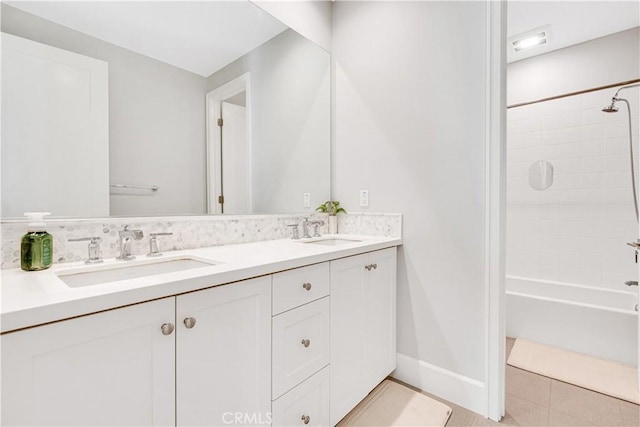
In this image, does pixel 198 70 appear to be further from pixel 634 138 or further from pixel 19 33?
pixel 634 138

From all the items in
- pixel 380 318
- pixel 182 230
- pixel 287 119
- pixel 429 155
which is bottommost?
Answer: pixel 380 318

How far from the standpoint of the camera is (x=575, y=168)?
2400 mm

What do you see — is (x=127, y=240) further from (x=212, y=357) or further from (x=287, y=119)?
(x=287, y=119)

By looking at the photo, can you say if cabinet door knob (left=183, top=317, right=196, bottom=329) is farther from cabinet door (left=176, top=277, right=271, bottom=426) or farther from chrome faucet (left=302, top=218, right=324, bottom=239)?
chrome faucet (left=302, top=218, right=324, bottom=239)

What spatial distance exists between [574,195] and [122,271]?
10.3ft

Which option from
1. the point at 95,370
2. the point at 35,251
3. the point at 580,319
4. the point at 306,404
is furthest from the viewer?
the point at 580,319

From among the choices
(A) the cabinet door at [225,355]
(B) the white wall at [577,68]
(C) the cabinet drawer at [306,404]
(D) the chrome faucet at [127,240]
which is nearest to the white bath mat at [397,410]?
(C) the cabinet drawer at [306,404]

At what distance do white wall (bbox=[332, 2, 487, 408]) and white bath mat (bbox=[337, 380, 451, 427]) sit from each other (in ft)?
0.41

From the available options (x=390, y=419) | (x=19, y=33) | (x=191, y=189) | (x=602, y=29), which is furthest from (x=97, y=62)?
(x=602, y=29)

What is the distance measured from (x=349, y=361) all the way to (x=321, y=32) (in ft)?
6.62

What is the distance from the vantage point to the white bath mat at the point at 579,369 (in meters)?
1.60

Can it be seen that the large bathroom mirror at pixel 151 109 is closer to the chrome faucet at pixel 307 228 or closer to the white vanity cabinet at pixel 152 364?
the chrome faucet at pixel 307 228

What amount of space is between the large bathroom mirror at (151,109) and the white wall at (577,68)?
2027mm

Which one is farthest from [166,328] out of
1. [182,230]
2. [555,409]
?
[555,409]
